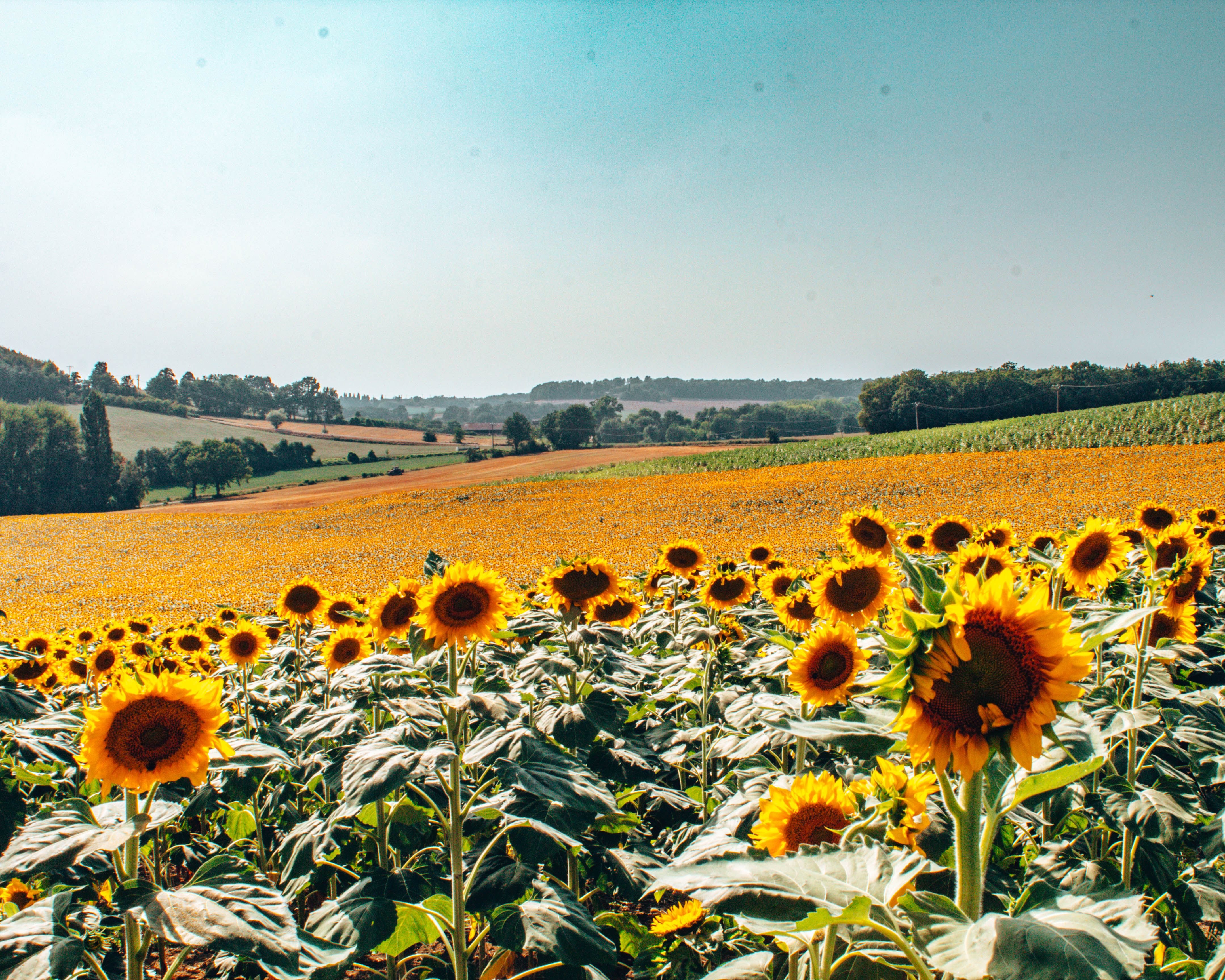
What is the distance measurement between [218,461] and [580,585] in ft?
244

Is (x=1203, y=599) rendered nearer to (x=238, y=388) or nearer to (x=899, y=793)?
(x=899, y=793)

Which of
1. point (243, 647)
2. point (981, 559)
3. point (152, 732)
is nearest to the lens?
point (152, 732)

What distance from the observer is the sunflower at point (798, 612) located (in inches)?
154

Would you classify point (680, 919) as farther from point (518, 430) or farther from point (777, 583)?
point (518, 430)

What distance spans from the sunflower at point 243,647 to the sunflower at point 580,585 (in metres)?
2.53

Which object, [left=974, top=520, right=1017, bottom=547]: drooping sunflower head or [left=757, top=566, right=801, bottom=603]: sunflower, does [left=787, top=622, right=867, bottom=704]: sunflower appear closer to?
[left=757, top=566, right=801, bottom=603]: sunflower

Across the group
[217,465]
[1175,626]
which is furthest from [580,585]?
[217,465]

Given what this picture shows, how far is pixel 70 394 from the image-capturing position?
10738cm

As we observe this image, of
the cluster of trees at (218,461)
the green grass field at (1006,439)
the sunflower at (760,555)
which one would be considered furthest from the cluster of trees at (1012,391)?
the sunflower at (760,555)

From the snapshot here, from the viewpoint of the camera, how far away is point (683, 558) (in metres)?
5.47

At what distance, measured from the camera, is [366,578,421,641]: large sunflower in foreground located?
11.4 feet

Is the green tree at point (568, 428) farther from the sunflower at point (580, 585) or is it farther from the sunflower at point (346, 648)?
the sunflower at point (580, 585)

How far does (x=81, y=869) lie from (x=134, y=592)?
66.7ft

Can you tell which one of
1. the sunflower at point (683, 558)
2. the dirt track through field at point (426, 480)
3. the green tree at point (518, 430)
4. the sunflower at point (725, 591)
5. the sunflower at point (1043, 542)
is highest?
the green tree at point (518, 430)
